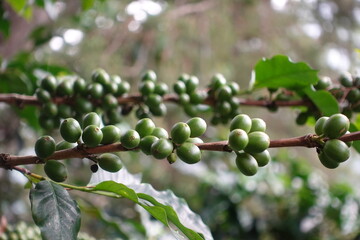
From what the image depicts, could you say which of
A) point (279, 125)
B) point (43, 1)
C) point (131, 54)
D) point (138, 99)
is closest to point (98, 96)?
point (138, 99)

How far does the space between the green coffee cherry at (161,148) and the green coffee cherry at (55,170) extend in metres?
0.22

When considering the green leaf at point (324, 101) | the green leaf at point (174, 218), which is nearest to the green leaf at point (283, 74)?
the green leaf at point (324, 101)

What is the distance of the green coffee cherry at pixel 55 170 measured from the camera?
0.85m

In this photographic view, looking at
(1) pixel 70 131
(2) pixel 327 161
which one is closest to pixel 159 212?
(1) pixel 70 131

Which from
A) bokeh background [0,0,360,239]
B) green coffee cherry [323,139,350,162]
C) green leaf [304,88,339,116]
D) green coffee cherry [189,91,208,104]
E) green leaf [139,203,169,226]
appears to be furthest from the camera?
bokeh background [0,0,360,239]

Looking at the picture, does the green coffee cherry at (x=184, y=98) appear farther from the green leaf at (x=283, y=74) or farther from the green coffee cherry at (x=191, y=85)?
the green leaf at (x=283, y=74)

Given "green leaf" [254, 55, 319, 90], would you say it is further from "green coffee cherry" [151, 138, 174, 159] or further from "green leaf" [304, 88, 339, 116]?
"green coffee cherry" [151, 138, 174, 159]

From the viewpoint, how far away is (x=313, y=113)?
4.53ft

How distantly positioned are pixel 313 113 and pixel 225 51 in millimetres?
3057

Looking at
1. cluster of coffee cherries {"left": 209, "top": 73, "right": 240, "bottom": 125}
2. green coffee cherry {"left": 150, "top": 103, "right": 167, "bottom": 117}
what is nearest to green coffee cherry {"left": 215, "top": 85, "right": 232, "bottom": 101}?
cluster of coffee cherries {"left": 209, "top": 73, "right": 240, "bottom": 125}

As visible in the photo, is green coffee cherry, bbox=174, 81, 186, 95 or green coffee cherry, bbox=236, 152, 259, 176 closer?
green coffee cherry, bbox=236, 152, 259, 176

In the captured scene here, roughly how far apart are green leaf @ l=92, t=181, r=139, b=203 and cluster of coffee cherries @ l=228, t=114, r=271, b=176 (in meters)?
0.24

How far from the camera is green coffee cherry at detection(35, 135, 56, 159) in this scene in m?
0.82

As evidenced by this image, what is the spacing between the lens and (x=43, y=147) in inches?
32.4
